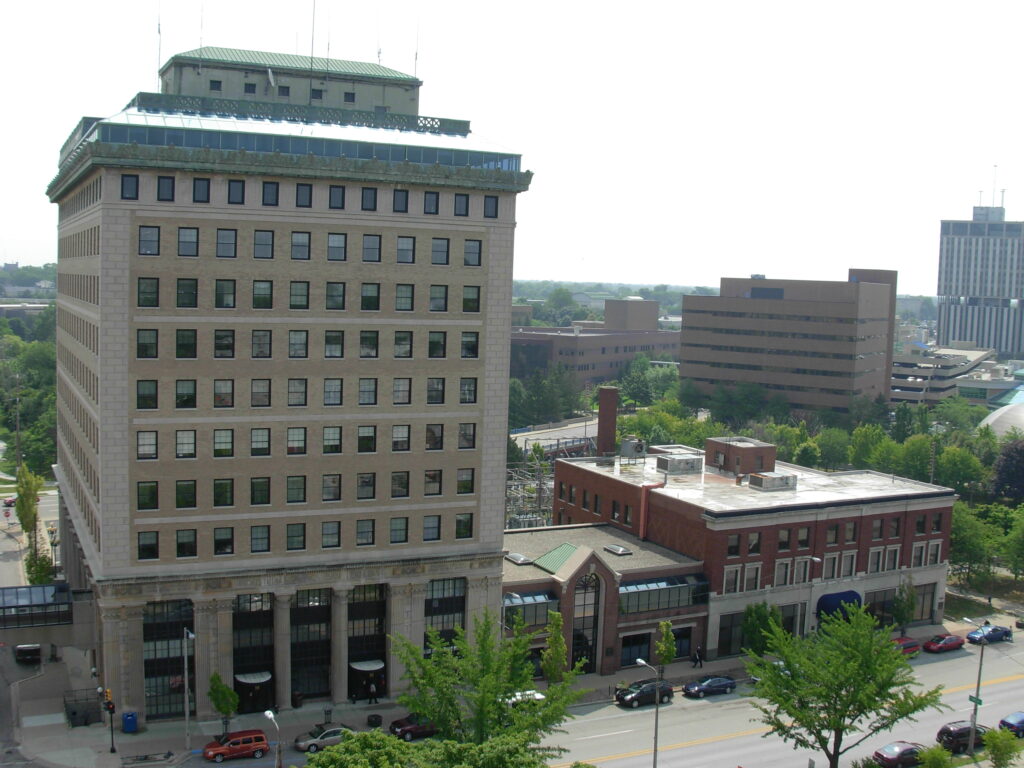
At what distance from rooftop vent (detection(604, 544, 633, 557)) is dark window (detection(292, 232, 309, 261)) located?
31309mm

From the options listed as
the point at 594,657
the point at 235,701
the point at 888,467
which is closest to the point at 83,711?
the point at 235,701

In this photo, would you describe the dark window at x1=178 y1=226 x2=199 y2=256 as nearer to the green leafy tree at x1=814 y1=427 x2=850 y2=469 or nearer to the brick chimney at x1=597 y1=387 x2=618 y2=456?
the brick chimney at x1=597 y1=387 x2=618 y2=456

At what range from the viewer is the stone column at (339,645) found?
62.1 m

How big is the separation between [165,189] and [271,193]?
18.5ft

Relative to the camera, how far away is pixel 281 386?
198 ft

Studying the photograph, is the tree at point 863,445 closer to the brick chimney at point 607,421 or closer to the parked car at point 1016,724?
the brick chimney at point 607,421

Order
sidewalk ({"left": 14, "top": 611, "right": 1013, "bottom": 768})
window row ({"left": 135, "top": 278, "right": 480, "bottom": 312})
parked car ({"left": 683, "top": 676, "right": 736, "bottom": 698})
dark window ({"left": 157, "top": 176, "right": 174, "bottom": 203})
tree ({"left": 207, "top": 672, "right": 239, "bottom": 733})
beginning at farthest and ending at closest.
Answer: parked car ({"left": 683, "top": 676, "right": 736, "bottom": 698}) → tree ({"left": 207, "top": 672, "right": 239, "bottom": 733}) → window row ({"left": 135, "top": 278, "right": 480, "bottom": 312}) → dark window ({"left": 157, "top": 176, "right": 174, "bottom": 203}) → sidewalk ({"left": 14, "top": 611, "right": 1013, "bottom": 768})

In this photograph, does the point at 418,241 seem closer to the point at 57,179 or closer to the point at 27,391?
the point at 57,179

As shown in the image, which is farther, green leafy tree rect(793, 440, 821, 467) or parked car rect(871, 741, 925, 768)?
green leafy tree rect(793, 440, 821, 467)

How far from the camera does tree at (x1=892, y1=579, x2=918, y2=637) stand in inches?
3206

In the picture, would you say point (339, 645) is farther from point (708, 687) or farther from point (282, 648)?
point (708, 687)

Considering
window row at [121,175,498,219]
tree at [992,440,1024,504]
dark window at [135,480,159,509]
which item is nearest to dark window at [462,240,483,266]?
window row at [121,175,498,219]

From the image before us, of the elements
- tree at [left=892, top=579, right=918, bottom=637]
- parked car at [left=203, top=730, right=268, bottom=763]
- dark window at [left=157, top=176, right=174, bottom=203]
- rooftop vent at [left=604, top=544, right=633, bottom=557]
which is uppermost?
dark window at [left=157, top=176, right=174, bottom=203]

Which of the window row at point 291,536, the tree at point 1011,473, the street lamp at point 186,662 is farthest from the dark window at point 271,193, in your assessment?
the tree at point 1011,473
